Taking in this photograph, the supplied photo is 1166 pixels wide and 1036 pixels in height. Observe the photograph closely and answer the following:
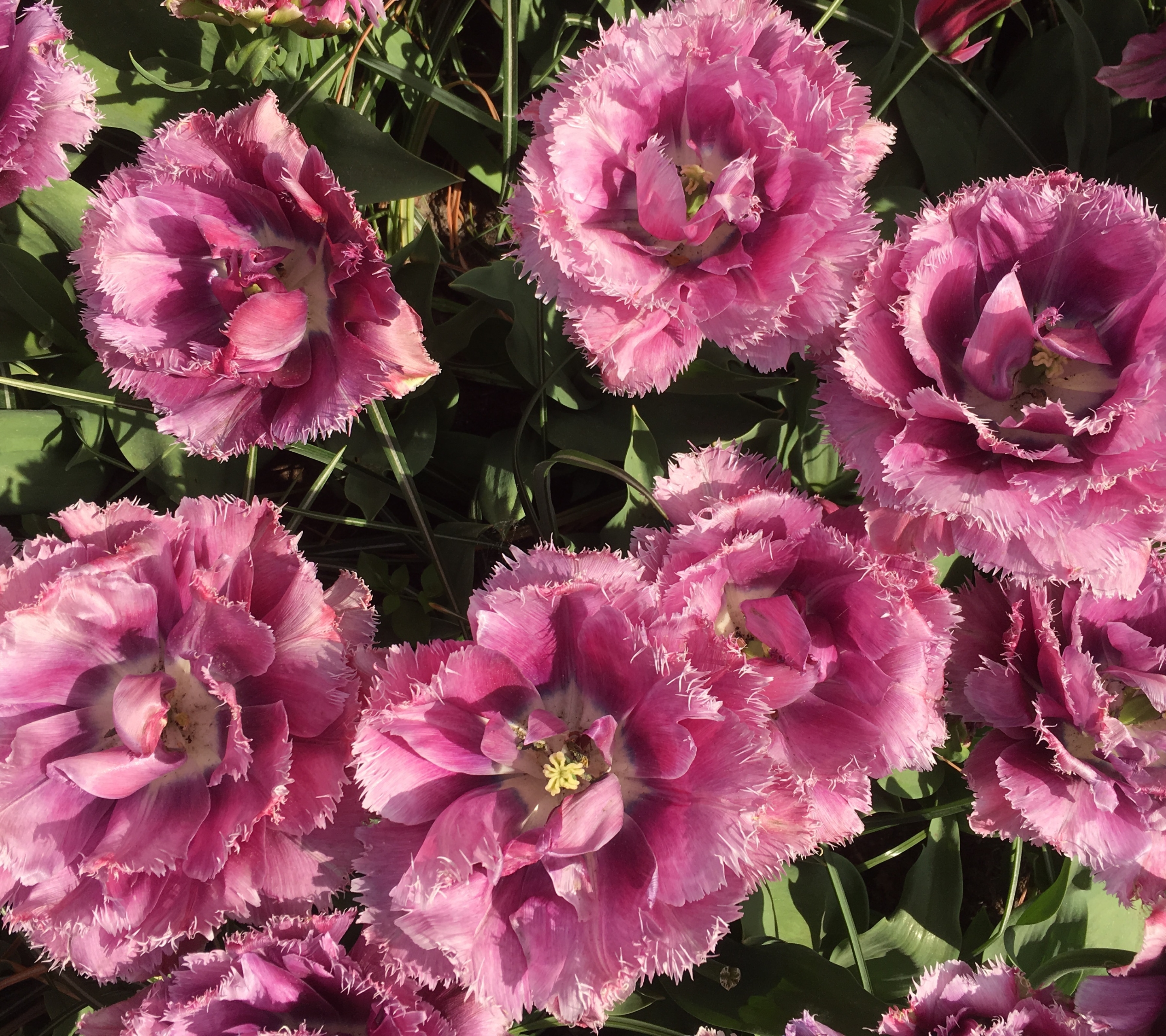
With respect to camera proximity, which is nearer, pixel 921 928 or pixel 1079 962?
pixel 1079 962

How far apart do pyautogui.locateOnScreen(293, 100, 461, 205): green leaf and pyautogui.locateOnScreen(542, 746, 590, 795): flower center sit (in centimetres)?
78

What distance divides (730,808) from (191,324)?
870 mm

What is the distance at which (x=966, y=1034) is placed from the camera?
1.01 metres

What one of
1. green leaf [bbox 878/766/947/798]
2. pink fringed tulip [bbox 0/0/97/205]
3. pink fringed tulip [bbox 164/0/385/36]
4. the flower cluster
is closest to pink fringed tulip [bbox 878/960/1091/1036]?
the flower cluster

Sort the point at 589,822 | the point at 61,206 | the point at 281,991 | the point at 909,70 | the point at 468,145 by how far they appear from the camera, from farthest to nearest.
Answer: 1. the point at 468,145
2. the point at 61,206
3. the point at 909,70
4. the point at 281,991
5. the point at 589,822

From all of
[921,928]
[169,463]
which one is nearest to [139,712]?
[169,463]

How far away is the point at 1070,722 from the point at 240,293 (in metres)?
1.12

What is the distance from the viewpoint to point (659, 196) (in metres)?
0.94

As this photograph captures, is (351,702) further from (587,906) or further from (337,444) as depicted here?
(337,444)

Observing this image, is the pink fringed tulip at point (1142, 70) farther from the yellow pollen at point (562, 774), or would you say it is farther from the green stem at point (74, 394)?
the green stem at point (74, 394)

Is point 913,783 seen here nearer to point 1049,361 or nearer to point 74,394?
point 1049,361

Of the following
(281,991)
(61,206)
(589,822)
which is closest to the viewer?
(589,822)

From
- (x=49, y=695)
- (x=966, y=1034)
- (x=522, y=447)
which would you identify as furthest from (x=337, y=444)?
(x=966, y=1034)

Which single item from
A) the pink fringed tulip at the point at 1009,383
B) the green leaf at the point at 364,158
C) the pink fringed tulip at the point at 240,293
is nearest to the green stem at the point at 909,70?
the pink fringed tulip at the point at 1009,383
